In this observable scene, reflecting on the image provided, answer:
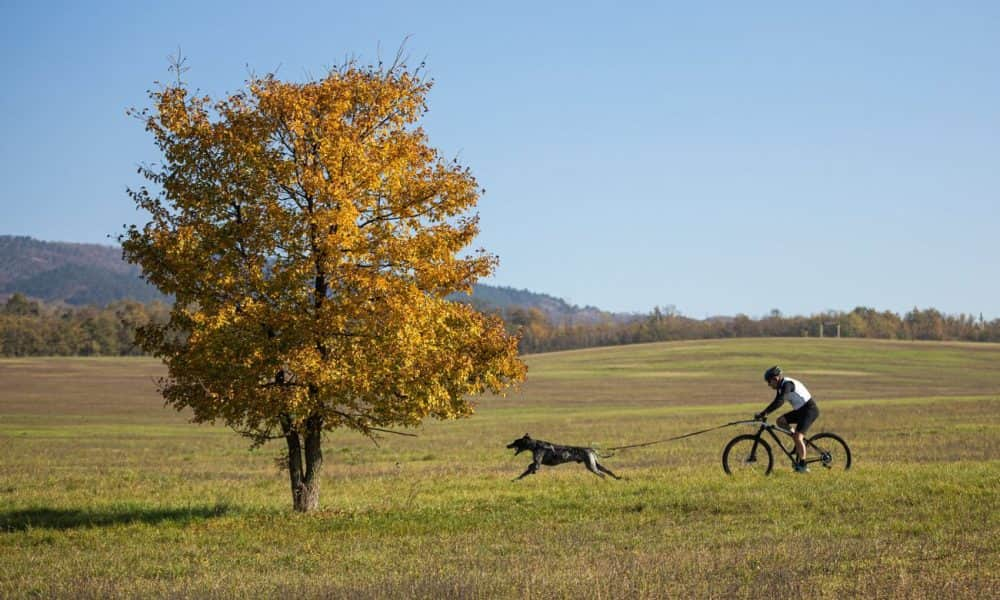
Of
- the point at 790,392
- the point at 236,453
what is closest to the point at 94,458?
the point at 236,453

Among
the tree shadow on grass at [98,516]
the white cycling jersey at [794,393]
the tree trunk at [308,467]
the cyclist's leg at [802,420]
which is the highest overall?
the white cycling jersey at [794,393]

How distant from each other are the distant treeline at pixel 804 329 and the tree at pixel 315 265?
152 metres

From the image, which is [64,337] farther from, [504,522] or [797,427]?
[797,427]

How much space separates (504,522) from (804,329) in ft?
558

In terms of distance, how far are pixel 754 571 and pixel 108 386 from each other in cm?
9873

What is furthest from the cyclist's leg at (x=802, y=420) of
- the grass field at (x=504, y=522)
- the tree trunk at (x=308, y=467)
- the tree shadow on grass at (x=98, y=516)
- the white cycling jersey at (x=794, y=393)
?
the tree shadow on grass at (x=98, y=516)

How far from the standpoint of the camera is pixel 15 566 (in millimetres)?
15938

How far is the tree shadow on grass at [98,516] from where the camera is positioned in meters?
21.0

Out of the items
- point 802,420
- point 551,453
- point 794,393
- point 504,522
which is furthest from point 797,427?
point 504,522

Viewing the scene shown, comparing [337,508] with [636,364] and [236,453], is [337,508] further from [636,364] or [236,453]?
[636,364]

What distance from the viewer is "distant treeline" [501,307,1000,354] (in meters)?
179

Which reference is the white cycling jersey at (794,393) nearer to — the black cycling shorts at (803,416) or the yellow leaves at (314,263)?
the black cycling shorts at (803,416)

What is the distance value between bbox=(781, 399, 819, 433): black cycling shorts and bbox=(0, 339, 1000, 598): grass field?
1002 mm

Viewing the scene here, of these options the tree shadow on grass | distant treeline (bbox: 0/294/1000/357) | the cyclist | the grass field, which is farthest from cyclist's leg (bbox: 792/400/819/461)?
distant treeline (bbox: 0/294/1000/357)
